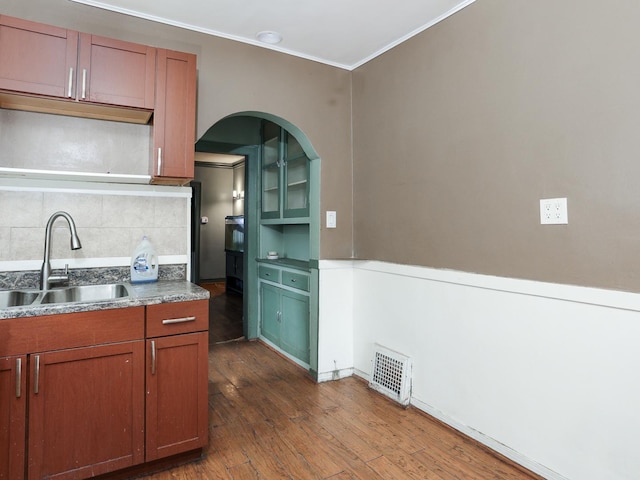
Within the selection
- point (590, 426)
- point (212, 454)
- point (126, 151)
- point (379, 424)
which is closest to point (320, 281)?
point (379, 424)

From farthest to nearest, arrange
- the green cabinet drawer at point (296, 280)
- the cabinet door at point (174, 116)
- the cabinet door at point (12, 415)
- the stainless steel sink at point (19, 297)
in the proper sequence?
the green cabinet drawer at point (296, 280) → the cabinet door at point (174, 116) → the stainless steel sink at point (19, 297) → the cabinet door at point (12, 415)

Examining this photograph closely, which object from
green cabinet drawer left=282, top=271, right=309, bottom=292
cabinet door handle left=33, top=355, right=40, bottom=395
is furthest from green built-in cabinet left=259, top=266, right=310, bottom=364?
cabinet door handle left=33, top=355, right=40, bottom=395

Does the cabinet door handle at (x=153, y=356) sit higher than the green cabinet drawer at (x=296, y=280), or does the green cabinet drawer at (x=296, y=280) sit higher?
the green cabinet drawer at (x=296, y=280)

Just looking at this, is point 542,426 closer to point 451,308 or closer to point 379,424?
point 451,308

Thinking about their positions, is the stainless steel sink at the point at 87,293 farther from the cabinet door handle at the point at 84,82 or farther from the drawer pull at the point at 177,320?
the cabinet door handle at the point at 84,82

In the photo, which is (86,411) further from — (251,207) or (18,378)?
(251,207)

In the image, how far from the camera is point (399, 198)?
269 cm

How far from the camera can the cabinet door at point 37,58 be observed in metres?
1.77

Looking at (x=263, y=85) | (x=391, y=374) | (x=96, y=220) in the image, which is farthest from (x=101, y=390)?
(x=263, y=85)

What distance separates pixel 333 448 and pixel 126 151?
2.10 metres

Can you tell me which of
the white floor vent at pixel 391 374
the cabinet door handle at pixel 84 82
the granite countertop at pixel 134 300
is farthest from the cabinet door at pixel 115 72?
the white floor vent at pixel 391 374

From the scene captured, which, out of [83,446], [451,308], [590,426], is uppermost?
[451,308]

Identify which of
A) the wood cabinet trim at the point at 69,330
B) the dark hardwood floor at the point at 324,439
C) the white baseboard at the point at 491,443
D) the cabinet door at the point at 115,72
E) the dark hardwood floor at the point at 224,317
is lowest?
the dark hardwood floor at the point at 324,439

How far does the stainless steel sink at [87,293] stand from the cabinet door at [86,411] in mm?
439
